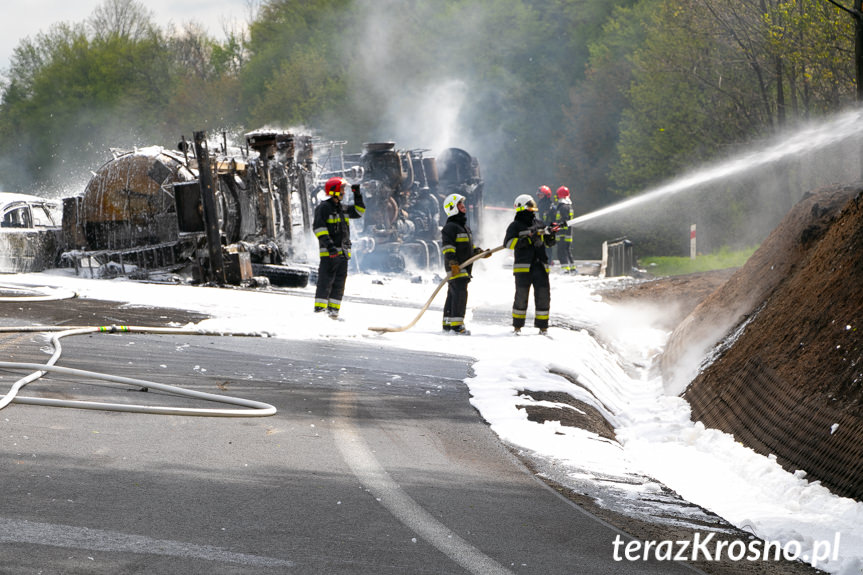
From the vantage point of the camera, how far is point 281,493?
4957 millimetres

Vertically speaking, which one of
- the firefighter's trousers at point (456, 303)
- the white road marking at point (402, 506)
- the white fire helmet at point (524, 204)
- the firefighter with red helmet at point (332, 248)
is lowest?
the white road marking at point (402, 506)

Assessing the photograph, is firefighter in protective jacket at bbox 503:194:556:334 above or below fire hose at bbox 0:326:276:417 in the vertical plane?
above

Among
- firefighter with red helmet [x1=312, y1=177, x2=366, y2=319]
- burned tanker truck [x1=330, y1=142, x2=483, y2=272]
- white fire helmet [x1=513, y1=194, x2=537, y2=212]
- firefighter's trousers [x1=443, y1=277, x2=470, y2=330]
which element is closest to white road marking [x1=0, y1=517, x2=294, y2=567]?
firefighter's trousers [x1=443, y1=277, x2=470, y2=330]

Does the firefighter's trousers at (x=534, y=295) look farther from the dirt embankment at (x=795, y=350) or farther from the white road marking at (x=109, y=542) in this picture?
the white road marking at (x=109, y=542)

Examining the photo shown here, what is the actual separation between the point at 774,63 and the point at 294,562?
28742 mm

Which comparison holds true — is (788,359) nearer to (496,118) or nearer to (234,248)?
(234,248)

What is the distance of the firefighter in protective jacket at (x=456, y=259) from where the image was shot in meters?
12.6

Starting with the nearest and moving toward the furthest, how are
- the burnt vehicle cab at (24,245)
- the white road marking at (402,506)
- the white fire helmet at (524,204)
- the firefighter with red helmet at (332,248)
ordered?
the white road marking at (402,506) → the white fire helmet at (524,204) → the firefighter with red helmet at (332,248) → the burnt vehicle cab at (24,245)

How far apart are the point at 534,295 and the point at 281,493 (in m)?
8.15

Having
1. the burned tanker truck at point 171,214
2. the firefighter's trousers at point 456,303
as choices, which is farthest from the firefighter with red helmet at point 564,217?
the firefighter's trousers at point 456,303

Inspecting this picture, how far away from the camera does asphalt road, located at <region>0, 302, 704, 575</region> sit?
4043 millimetres

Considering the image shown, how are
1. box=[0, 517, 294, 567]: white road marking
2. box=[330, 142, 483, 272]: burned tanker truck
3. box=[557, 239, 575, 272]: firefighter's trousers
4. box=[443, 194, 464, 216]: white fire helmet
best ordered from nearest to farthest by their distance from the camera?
box=[0, 517, 294, 567]: white road marking → box=[443, 194, 464, 216]: white fire helmet → box=[330, 142, 483, 272]: burned tanker truck → box=[557, 239, 575, 272]: firefighter's trousers

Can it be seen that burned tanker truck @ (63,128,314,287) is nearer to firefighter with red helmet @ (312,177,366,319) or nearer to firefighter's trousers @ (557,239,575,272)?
firefighter with red helmet @ (312,177,366,319)

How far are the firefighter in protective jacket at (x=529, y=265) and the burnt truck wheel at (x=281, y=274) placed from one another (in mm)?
7702
